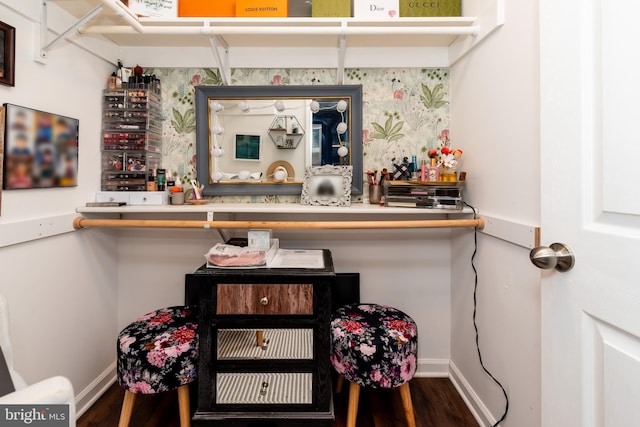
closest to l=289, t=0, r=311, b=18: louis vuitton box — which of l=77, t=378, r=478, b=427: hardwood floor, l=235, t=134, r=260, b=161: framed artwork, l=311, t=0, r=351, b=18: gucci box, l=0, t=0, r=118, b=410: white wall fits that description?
l=311, t=0, r=351, b=18: gucci box

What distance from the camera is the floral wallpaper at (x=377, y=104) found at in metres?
1.84

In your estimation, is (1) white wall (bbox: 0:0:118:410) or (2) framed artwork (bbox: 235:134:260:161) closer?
(1) white wall (bbox: 0:0:118:410)

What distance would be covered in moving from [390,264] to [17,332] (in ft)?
5.48

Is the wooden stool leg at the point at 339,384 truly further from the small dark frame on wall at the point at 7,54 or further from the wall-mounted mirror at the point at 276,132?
the small dark frame on wall at the point at 7,54

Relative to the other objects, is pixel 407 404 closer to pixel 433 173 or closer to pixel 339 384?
pixel 339 384

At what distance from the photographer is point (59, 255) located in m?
1.44

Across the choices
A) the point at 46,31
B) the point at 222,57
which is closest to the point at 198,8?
the point at 222,57

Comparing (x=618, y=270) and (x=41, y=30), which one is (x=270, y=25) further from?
(x=618, y=270)

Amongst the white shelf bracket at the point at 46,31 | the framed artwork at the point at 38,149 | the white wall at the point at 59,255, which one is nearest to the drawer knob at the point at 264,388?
the white wall at the point at 59,255

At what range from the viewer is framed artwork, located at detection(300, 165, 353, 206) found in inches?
64.8

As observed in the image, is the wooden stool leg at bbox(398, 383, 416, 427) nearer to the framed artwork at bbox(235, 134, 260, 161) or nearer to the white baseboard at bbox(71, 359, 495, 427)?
the white baseboard at bbox(71, 359, 495, 427)

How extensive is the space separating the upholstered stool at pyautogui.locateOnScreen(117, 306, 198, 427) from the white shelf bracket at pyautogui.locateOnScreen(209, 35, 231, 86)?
1278 millimetres

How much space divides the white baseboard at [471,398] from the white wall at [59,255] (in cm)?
185

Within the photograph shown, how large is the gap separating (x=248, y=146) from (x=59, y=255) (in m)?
1.00
